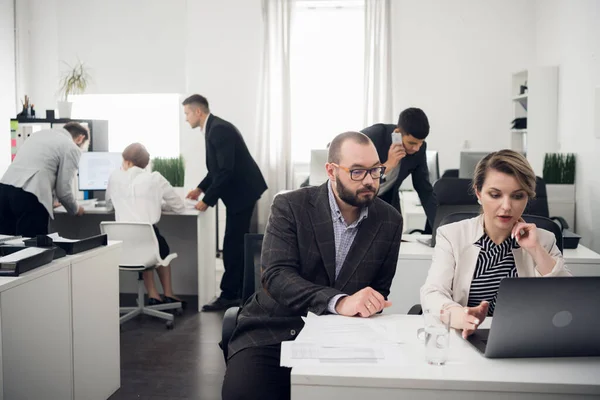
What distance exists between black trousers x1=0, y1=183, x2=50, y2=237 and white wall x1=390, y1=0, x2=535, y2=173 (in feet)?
14.1

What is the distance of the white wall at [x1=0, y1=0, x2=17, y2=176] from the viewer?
729cm

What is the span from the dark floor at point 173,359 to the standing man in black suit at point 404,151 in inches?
58.7

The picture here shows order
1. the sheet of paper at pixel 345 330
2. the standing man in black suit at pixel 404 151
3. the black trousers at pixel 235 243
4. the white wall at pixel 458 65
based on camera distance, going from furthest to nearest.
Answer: the white wall at pixel 458 65
the black trousers at pixel 235 243
the standing man in black suit at pixel 404 151
the sheet of paper at pixel 345 330

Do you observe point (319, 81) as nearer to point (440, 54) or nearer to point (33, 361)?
point (440, 54)

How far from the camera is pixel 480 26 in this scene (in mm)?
7258

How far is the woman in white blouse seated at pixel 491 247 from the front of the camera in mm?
2062

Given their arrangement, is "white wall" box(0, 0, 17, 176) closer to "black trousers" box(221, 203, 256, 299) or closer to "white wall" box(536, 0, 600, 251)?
"black trousers" box(221, 203, 256, 299)

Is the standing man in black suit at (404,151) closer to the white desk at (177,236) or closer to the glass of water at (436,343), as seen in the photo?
the white desk at (177,236)

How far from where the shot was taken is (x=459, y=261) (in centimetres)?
210

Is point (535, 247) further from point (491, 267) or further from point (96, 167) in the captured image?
point (96, 167)

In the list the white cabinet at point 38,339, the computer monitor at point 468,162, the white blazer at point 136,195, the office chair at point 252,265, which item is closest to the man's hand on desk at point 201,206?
the white blazer at point 136,195

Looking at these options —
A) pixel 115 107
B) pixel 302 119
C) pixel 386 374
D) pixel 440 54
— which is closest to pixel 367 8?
pixel 440 54

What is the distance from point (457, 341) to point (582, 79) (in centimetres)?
447

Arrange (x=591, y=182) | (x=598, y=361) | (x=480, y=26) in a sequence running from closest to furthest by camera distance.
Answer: (x=598, y=361) < (x=591, y=182) < (x=480, y=26)
